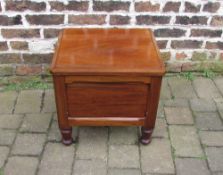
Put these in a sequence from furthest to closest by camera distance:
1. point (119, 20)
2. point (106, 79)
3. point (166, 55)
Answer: point (166, 55) < point (119, 20) < point (106, 79)

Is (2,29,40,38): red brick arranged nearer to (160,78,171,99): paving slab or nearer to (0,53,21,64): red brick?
(0,53,21,64): red brick

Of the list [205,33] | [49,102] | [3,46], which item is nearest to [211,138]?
[205,33]

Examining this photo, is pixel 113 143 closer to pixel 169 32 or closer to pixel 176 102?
pixel 176 102

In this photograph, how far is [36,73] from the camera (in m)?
2.75

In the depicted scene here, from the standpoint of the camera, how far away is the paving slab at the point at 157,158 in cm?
203

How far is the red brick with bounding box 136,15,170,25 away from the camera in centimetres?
257

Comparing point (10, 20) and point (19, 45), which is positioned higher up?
point (10, 20)

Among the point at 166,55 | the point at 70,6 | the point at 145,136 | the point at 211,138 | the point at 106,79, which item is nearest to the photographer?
the point at 106,79

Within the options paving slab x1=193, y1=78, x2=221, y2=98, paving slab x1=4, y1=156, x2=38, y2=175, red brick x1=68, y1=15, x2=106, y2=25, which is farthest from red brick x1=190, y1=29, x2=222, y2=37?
paving slab x1=4, y1=156, x2=38, y2=175

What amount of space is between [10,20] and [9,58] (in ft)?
1.12

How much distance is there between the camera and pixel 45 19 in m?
2.50

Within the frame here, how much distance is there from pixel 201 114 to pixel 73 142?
101 centimetres

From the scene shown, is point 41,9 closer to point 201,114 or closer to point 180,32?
point 180,32

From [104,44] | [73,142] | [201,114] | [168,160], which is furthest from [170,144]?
[104,44]
